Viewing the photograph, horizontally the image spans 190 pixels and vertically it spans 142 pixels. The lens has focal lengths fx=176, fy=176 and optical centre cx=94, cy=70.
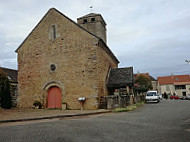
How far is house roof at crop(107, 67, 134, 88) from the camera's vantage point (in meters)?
16.4

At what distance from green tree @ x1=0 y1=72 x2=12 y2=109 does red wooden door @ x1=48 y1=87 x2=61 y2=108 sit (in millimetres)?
4133

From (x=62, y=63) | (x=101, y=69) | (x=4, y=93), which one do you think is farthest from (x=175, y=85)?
(x=4, y=93)

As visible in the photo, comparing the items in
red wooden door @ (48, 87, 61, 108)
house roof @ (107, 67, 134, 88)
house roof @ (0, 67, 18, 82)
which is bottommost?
red wooden door @ (48, 87, 61, 108)

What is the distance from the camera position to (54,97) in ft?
52.1

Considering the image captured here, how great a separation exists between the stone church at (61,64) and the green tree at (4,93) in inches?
39.2

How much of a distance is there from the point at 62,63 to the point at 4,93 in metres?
6.52

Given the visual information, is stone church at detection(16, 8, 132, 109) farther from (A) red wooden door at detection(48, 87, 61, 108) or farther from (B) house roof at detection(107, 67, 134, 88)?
(B) house roof at detection(107, 67, 134, 88)

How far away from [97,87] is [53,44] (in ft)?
19.4

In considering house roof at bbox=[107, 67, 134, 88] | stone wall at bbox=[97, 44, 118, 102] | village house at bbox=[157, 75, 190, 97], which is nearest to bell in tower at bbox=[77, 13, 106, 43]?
stone wall at bbox=[97, 44, 118, 102]

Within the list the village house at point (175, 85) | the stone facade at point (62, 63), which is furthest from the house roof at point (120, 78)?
the village house at point (175, 85)

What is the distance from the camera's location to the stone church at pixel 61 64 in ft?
47.9

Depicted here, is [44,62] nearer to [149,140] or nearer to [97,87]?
[97,87]

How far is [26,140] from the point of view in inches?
211

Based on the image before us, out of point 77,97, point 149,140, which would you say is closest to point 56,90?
point 77,97
